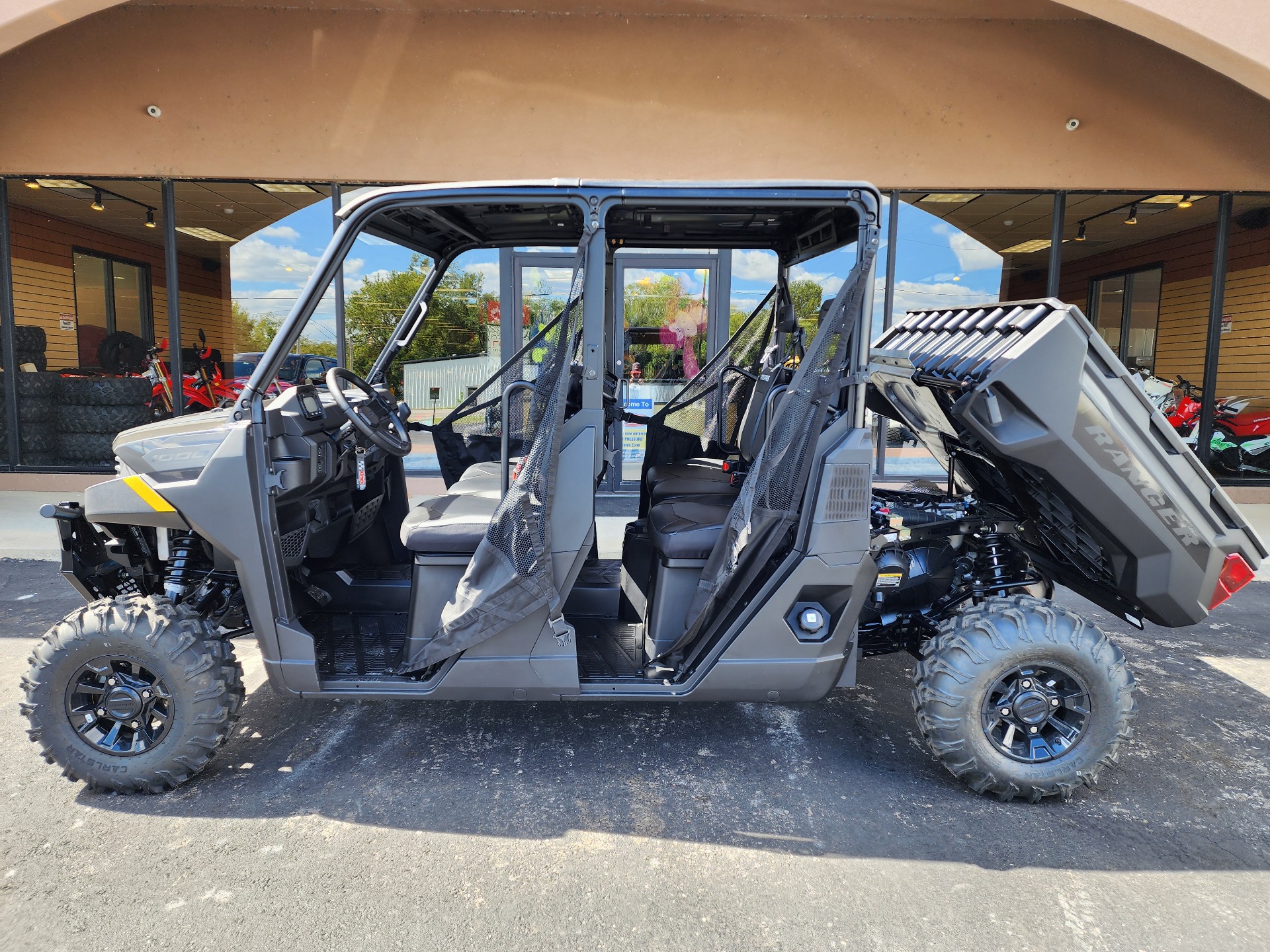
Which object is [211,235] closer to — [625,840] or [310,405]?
[310,405]

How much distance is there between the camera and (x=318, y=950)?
2043 mm

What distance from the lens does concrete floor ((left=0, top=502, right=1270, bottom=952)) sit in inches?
84.6

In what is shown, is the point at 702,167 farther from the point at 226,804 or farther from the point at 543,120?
the point at 226,804

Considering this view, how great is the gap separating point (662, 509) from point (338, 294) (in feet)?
18.6

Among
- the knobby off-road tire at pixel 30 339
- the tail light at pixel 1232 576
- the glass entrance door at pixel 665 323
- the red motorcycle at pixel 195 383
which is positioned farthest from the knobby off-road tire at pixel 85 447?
the tail light at pixel 1232 576

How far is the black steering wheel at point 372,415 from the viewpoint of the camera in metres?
2.94

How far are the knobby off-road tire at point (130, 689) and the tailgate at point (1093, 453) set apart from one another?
2.66 meters

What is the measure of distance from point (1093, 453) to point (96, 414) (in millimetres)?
9617

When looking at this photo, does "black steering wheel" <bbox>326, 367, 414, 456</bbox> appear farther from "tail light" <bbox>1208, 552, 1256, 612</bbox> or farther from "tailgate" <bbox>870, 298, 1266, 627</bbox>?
"tail light" <bbox>1208, 552, 1256, 612</bbox>

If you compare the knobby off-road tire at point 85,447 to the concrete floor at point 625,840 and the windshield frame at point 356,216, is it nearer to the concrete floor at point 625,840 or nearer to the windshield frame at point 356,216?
the concrete floor at point 625,840

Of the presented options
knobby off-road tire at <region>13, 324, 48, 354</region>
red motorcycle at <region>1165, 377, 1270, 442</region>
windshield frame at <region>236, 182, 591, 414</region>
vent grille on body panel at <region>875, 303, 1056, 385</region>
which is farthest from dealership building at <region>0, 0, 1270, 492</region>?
windshield frame at <region>236, 182, 591, 414</region>

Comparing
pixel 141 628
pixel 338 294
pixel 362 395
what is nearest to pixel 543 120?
pixel 338 294

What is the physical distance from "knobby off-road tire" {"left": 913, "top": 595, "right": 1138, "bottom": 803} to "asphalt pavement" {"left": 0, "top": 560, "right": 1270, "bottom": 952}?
0.47 feet

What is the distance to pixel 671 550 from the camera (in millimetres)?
2922
